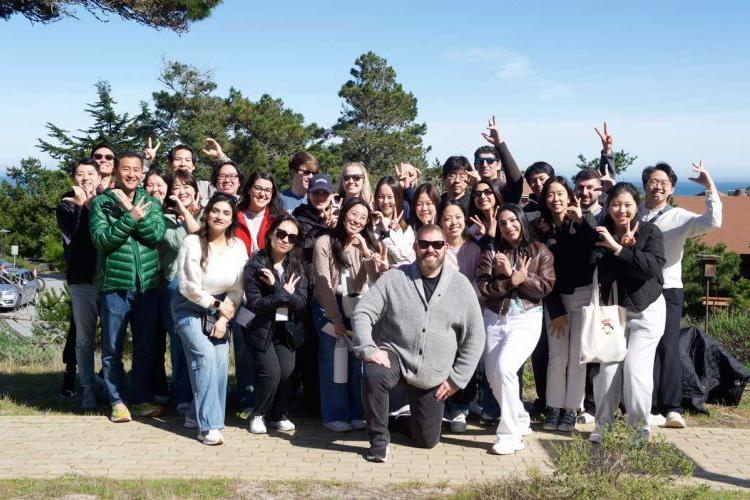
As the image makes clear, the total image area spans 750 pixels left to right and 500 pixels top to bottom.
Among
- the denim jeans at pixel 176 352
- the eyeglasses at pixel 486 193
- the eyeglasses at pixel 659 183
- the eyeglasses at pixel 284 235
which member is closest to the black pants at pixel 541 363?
the eyeglasses at pixel 486 193

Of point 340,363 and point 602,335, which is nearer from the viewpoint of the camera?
point 602,335

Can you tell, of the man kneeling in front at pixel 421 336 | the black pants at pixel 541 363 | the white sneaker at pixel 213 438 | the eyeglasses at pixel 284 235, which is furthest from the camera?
the black pants at pixel 541 363

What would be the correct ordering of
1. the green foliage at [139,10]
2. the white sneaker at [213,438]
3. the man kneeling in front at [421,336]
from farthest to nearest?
the green foliage at [139,10] < the white sneaker at [213,438] < the man kneeling in front at [421,336]

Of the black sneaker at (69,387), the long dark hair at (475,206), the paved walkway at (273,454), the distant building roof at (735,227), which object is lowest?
the paved walkway at (273,454)

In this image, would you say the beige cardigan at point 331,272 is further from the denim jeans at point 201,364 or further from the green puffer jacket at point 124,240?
the green puffer jacket at point 124,240

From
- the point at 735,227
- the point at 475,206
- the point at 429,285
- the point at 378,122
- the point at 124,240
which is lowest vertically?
the point at 429,285

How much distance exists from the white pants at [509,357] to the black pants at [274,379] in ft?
5.30

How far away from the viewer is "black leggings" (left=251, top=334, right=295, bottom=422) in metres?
6.27

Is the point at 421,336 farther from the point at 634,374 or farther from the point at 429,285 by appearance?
the point at 634,374

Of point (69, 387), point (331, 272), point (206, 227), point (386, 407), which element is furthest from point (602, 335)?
point (69, 387)

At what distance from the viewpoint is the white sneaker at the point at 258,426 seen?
629cm

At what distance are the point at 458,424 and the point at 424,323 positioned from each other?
1075 millimetres

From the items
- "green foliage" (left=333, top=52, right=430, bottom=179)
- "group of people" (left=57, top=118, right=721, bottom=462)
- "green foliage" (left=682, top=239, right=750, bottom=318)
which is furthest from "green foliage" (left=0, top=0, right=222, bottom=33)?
"green foliage" (left=333, top=52, right=430, bottom=179)

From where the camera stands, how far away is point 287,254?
631 centimetres
